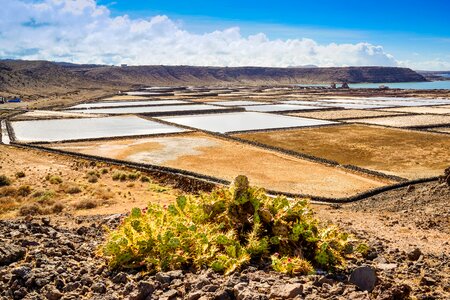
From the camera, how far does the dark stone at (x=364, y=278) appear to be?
640 cm

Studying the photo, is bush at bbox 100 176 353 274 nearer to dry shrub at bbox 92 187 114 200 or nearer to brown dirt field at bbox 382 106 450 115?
dry shrub at bbox 92 187 114 200

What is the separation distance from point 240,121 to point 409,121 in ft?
67.3

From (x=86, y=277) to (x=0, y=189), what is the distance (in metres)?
15.2

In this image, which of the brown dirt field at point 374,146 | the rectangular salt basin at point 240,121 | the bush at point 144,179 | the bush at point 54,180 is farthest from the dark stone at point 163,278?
the rectangular salt basin at point 240,121

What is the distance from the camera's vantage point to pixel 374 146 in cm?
3662

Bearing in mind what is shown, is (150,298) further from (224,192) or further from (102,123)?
(102,123)

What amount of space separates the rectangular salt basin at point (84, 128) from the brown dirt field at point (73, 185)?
10.9 metres

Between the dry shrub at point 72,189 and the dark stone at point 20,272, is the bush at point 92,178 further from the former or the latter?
the dark stone at point 20,272

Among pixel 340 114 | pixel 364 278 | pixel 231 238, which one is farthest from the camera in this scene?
pixel 340 114

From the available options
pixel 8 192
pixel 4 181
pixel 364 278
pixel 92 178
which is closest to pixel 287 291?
pixel 364 278

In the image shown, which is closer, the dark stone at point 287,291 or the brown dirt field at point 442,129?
the dark stone at point 287,291

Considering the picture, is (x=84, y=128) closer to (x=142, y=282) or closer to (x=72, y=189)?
(x=72, y=189)

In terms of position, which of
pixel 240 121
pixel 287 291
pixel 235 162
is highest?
pixel 287 291

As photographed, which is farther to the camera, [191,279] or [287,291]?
[191,279]
